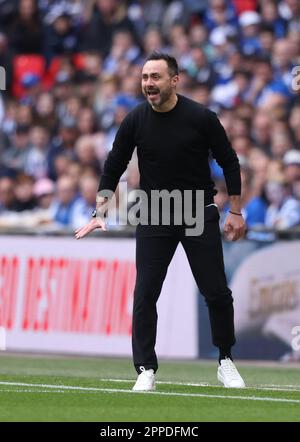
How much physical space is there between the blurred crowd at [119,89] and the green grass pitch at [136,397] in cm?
375

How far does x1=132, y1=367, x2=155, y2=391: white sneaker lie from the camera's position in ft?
31.1

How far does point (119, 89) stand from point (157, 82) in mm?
10553

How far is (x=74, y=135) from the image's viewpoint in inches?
774

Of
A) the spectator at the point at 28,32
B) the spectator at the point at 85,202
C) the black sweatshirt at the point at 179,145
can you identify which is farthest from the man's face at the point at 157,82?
the spectator at the point at 28,32

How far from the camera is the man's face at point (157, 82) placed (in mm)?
9383

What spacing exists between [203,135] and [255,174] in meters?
6.01

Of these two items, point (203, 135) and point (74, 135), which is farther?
point (74, 135)

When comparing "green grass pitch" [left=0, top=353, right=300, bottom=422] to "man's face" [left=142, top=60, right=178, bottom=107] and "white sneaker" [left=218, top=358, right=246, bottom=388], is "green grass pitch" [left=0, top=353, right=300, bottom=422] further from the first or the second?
"man's face" [left=142, top=60, right=178, bottom=107]

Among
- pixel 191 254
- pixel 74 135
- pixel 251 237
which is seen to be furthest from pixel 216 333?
pixel 74 135

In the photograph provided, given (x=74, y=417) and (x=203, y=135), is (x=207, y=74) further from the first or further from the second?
(x=74, y=417)

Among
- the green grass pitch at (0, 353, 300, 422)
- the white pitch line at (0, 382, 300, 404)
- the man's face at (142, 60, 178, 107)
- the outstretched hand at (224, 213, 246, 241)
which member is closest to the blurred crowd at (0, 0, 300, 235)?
the green grass pitch at (0, 353, 300, 422)

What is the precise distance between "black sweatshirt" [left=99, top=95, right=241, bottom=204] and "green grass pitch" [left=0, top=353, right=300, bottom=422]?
4.60 ft

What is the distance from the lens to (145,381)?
9500 mm

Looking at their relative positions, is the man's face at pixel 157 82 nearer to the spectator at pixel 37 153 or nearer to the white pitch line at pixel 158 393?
the white pitch line at pixel 158 393
